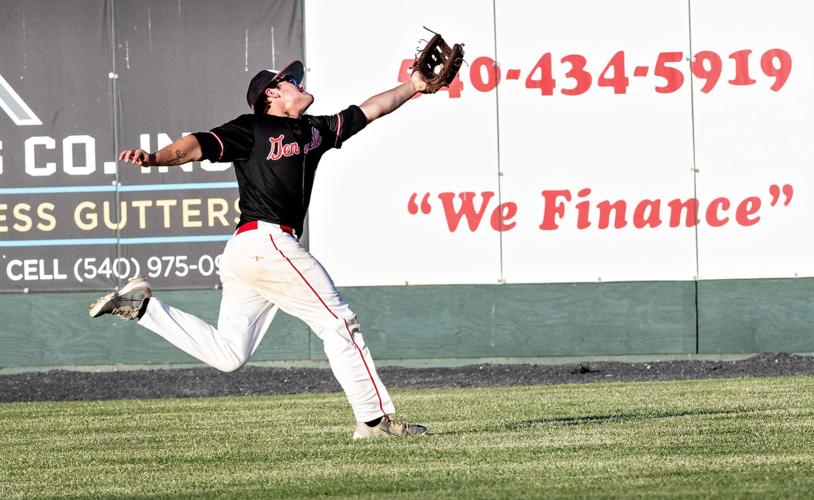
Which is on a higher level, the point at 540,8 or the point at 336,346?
the point at 540,8

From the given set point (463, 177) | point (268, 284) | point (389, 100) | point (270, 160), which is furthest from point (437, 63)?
point (463, 177)

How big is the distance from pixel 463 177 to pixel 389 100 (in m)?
6.94

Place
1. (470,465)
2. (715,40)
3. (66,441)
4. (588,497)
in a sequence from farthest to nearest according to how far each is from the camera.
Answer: (715,40) < (66,441) < (470,465) < (588,497)

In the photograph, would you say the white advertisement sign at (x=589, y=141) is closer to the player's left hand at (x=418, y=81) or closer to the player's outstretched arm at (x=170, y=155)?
the player's left hand at (x=418, y=81)

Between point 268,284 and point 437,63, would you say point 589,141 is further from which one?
point 268,284

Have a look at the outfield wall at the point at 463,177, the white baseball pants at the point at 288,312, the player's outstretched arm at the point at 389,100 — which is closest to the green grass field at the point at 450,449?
the white baseball pants at the point at 288,312

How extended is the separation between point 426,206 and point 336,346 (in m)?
A: 7.78

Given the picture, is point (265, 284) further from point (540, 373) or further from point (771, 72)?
point (771, 72)

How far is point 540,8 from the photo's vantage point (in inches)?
618

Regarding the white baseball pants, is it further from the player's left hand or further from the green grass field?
the player's left hand

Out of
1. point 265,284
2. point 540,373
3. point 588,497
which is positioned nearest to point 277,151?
point 265,284

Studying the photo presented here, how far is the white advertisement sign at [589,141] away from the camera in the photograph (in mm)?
15602

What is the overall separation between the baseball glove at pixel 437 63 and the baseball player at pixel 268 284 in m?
0.93

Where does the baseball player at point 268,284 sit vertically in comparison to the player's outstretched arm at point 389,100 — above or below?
below
